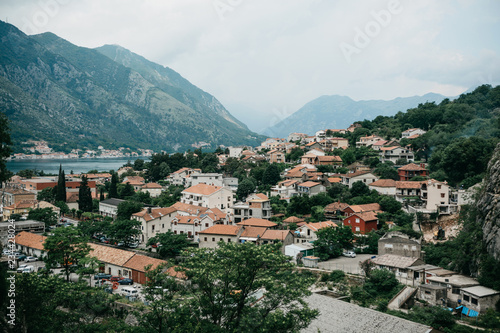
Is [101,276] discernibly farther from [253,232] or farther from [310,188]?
[310,188]

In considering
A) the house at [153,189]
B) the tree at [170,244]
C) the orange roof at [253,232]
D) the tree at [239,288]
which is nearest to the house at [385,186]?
the orange roof at [253,232]

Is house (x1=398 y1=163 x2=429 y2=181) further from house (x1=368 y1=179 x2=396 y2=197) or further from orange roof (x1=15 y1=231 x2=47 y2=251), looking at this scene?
orange roof (x1=15 y1=231 x2=47 y2=251)

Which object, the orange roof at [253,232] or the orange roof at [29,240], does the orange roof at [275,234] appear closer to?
the orange roof at [253,232]

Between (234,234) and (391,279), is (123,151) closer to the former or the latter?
(234,234)

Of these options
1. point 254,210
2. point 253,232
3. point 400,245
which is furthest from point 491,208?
point 254,210

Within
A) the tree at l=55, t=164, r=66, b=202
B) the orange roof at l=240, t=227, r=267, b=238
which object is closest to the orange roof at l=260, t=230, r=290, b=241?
the orange roof at l=240, t=227, r=267, b=238

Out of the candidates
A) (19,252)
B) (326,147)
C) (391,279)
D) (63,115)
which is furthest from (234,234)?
(63,115)
